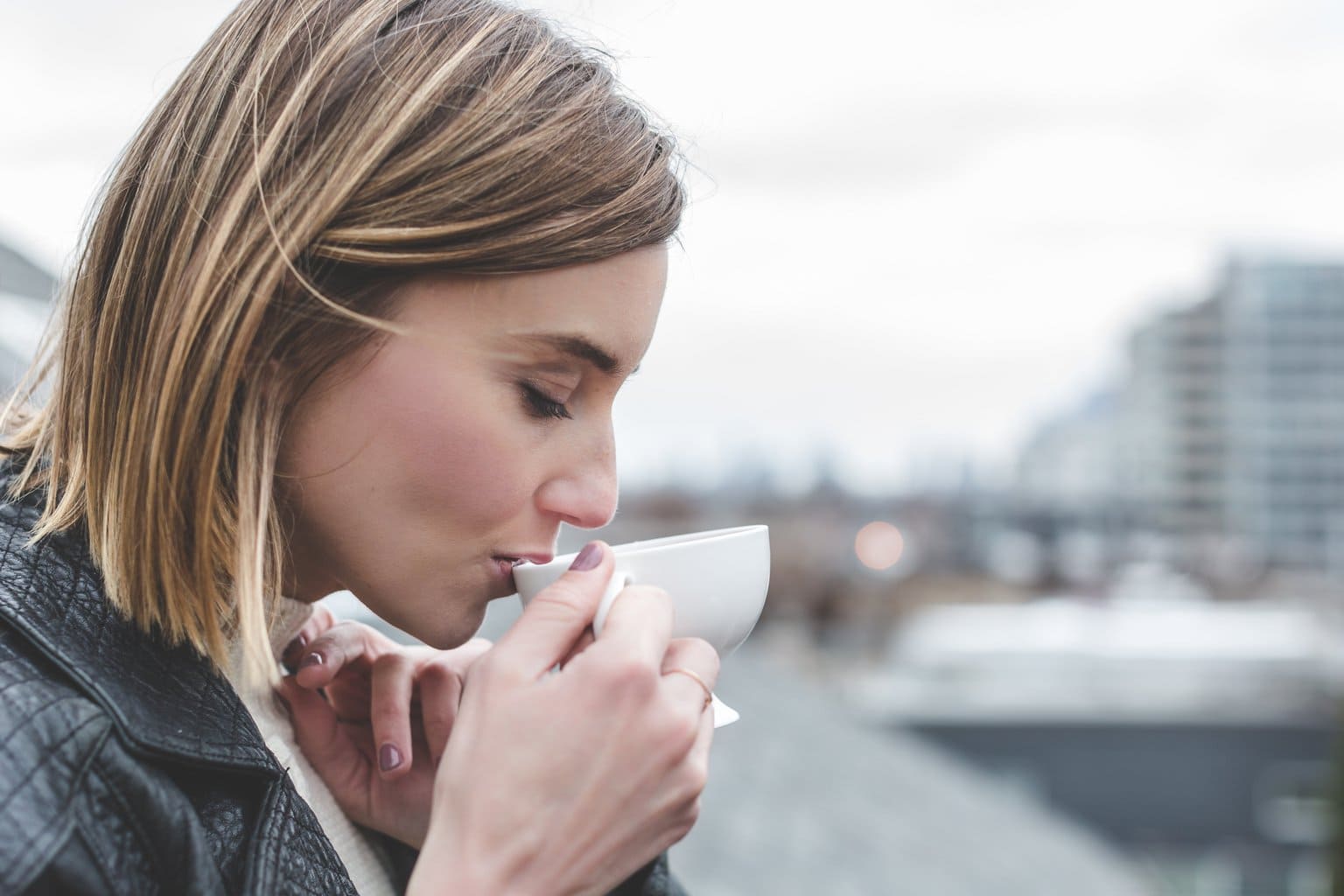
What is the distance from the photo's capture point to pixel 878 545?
48.3 metres

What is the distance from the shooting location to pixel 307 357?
3.23 feet

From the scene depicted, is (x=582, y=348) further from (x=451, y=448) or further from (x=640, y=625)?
(x=640, y=625)

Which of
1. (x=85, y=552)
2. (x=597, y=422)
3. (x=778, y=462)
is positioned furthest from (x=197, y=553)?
(x=778, y=462)

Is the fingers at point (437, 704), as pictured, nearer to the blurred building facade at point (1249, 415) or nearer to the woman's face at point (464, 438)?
the woman's face at point (464, 438)

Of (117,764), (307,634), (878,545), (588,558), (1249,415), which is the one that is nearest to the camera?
(117,764)

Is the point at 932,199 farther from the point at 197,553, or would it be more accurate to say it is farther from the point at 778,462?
the point at 197,553

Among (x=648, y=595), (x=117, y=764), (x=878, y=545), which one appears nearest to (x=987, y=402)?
(x=878, y=545)

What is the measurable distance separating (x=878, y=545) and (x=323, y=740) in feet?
158

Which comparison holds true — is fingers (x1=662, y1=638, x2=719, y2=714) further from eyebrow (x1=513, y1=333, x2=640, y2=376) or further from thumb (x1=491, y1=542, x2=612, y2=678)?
eyebrow (x1=513, y1=333, x2=640, y2=376)

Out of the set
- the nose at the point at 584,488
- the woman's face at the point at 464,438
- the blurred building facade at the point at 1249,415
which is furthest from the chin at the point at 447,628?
the blurred building facade at the point at 1249,415

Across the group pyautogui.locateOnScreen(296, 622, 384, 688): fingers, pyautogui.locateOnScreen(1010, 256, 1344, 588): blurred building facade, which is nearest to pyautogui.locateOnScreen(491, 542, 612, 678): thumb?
pyautogui.locateOnScreen(296, 622, 384, 688): fingers

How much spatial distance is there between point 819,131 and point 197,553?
41398 millimetres

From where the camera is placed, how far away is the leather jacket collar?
2.64 ft

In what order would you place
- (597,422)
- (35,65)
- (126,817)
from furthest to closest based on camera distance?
1. (35,65)
2. (597,422)
3. (126,817)
